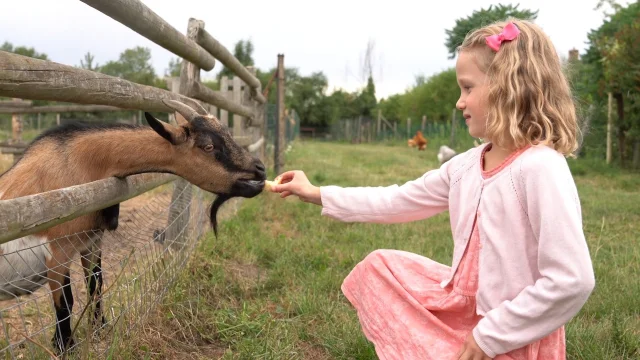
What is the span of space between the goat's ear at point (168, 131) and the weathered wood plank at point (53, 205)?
29 cm

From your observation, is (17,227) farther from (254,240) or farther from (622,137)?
(622,137)

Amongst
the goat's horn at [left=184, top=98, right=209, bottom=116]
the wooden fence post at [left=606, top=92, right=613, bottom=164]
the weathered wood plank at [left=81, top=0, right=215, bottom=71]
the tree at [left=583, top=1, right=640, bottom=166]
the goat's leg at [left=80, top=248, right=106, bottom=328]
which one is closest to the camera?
the goat's leg at [left=80, top=248, right=106, bottom=328]

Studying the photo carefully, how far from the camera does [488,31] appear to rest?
6.43 feet

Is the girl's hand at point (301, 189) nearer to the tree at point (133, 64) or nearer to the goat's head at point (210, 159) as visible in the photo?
the goat's head at point (210, 159)

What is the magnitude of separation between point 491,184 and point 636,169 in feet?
38.3

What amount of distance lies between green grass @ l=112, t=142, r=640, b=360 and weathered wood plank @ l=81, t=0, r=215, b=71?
1.39 m

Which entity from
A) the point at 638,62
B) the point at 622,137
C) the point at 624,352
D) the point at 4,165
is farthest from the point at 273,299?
the point at 622,137

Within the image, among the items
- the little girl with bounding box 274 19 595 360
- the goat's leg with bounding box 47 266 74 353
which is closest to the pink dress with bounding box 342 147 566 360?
the little girl with bounding box 274 19 595 360

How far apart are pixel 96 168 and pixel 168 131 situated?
1.28ft

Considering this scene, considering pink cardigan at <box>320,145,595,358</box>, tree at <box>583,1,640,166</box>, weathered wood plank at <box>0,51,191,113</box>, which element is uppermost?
tree at <box>583,1,640,166</box>

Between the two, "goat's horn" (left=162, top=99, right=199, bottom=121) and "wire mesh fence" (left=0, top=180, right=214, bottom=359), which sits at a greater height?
"goat's horn" (left=162, top=99, right=199, bottom=121)

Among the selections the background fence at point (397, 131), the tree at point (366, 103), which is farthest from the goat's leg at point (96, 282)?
the tree at point (366, 103)

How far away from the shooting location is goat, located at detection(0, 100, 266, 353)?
2740 mm

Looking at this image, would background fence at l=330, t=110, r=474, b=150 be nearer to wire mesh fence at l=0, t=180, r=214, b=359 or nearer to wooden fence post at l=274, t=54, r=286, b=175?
wooden fence post at l=274, t=54, r=286, b=175
